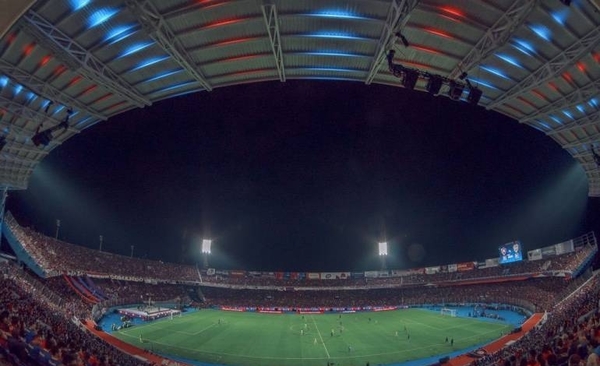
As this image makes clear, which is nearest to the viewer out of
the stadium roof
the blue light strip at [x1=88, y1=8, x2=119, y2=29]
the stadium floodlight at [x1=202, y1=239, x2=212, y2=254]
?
the stadium roof

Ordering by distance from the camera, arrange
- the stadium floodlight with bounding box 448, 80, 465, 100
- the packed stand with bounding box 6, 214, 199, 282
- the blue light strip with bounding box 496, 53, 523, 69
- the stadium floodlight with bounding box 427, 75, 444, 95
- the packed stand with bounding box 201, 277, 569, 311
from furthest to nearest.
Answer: the packed stand with bounding box 201, 277, 569, 311 < the packed stand with bounding box 6, 214, 199, 282 < the blue light strip with bounding box 496, 53, 523, 69 < the stadium floodlight with bounding box 448, 80, 465, 100 < the stadium floodlight with bounding box 427, 75, 444, 95

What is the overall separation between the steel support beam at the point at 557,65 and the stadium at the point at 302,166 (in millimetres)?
103

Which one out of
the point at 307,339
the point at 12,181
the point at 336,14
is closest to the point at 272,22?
the point at 336,14

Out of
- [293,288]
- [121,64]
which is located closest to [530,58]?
[121,64]

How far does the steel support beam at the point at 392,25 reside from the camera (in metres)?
11.0

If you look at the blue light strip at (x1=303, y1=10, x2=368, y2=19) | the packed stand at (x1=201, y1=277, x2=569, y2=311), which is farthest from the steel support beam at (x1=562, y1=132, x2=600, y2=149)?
the packed stand at (x1=201, y1=277, x2=569, y2=311)

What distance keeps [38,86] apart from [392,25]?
16351 millimetres

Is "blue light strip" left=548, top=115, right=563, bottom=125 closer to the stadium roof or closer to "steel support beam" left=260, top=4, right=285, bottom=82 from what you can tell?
the stadium roof

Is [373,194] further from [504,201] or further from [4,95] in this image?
[4,95]

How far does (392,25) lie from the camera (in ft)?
38.7

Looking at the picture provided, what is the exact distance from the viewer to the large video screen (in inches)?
2037

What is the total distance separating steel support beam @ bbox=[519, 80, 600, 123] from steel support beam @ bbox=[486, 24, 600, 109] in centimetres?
241

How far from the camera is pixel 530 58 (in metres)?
14.7

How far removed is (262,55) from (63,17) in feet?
25.0
